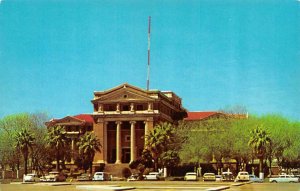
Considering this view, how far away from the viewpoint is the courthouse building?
110 m

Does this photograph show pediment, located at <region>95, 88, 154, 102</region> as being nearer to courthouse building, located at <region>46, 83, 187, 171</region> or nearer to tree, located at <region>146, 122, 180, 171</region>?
courthouse building, located at <region>46, 83, 187, 171</region>

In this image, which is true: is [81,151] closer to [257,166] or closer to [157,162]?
[157,162]

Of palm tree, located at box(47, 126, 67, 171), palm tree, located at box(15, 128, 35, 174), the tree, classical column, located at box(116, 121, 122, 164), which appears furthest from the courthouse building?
palm tree, located at box(15, 128, 35, 174)

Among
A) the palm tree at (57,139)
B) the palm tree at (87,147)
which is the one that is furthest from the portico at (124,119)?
the palm tree at (57,139)

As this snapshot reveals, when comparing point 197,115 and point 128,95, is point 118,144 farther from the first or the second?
point 197,115

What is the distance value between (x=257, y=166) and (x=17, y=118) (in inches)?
1609

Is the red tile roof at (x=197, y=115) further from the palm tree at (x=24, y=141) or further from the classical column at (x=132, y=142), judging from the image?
the palm tree at (x=24, y=141)

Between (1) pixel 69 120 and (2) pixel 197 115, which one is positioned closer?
(1) pixel 69 120

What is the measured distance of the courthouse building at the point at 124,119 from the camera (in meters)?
110

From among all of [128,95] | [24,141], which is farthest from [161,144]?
[128,95]

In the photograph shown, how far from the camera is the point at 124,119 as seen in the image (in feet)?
366

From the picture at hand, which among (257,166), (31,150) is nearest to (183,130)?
(257,166)

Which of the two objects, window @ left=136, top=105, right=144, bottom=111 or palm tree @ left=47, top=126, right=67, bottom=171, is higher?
window @ left=136, top=105, right=144, bottom=111

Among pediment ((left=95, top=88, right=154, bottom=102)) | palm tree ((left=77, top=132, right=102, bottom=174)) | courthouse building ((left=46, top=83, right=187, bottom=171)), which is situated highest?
pediment ((left=95, top=88, right=154, bottom=102))
